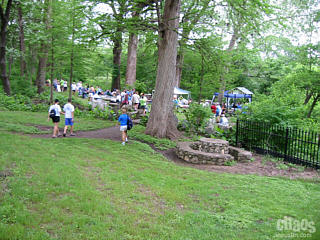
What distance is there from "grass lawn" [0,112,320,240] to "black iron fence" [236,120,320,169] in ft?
8.53

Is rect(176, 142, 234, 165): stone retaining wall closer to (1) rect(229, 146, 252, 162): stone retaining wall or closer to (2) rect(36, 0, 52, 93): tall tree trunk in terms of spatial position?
(1) rect(229, 146, 252, 162): stone retaining wall

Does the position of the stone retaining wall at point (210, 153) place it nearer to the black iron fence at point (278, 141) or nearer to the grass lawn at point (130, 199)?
the black iron fence at point (278, 141)

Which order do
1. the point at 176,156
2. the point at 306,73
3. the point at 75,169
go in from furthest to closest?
the point at 306,73, the point at 176,156, the point at 75,169

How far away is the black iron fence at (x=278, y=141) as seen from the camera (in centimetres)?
1072

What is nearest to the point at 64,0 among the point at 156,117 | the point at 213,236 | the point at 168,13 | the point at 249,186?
the point at 168,13

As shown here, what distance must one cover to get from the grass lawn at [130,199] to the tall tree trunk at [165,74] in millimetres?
4289

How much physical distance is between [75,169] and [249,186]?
4.46 meters

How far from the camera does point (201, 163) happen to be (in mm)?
10305

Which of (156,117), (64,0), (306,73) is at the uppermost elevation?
(64,0)

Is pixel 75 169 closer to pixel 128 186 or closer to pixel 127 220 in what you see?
pixel 128 186

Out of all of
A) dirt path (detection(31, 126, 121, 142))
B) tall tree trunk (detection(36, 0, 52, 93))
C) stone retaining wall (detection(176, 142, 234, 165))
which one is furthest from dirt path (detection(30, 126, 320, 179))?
tall tree trunk (detection(36, 0, 52, 93))

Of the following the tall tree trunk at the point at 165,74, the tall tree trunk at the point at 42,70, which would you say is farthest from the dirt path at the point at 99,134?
the tall tree trunk at the point at 42,70

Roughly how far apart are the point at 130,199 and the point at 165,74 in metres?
8.28

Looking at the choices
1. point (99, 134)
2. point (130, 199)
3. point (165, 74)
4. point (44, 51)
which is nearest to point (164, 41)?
point (165, 74)
